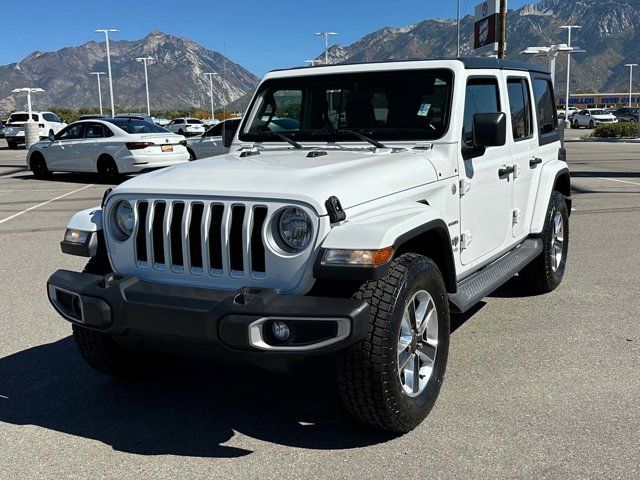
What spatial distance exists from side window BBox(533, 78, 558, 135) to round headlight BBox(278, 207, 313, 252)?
11.1 ft

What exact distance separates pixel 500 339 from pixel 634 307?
147 cm

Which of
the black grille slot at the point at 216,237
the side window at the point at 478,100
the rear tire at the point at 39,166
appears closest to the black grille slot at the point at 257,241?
the black grille slot at the point at 216,237

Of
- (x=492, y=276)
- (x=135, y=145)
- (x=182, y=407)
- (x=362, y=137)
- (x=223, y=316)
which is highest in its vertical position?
(x=362, y=137)

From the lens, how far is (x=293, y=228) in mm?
3330

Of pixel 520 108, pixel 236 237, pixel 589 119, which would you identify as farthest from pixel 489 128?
pixel 589 119

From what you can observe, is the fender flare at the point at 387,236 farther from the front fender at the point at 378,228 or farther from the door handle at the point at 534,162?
the door handle at the point at 534,162

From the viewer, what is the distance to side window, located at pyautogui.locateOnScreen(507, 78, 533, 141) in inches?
213

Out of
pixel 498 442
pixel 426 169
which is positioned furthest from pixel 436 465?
pixel 426 169

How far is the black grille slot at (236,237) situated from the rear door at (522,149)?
265 centimetres

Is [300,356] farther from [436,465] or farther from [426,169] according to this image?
[426,169]

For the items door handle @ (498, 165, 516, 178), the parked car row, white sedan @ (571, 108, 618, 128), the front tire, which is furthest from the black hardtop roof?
white sedan @ (571, 108, 618, 128)

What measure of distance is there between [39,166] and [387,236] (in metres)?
17.2

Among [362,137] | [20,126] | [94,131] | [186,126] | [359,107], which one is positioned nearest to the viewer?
[362,137]

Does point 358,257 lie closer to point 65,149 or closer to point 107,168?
point 107,168
